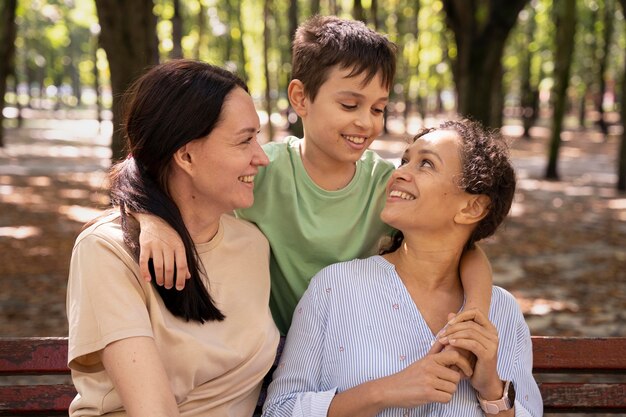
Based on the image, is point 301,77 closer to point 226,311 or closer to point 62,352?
point 226,311

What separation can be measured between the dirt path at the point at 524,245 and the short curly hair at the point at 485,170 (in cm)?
67

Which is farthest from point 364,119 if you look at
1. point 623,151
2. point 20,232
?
point 623,151

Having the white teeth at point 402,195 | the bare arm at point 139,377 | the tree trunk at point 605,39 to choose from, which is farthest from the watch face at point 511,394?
the tree trunk at point 605,39

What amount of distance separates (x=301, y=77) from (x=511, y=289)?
5673mm

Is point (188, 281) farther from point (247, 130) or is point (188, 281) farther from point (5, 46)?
point (5, 46)

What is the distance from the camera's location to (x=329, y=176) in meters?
3.37

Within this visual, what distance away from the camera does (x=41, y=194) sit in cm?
1518

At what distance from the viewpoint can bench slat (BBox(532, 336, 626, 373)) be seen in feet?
10.6

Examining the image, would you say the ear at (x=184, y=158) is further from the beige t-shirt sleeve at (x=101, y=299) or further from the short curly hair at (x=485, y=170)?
the short curly hair at (x=485, y=170)

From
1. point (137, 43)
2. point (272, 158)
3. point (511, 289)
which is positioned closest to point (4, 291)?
point (137, 43)

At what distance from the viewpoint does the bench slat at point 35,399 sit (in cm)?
307

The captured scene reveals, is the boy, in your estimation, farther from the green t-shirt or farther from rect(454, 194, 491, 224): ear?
rect(454, 194, 491, 224): ear

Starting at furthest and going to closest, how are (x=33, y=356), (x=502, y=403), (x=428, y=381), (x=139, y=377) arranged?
1. (x=33, y=356)
2. (x=502, y=403)
3. (x=428, y=381)
4. (x=139, y=377)

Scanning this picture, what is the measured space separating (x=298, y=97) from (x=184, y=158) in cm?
103
